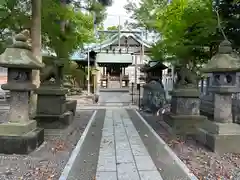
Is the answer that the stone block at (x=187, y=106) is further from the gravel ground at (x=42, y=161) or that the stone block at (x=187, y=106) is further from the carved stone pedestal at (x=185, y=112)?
the gravel ground at (x=42, y=161)

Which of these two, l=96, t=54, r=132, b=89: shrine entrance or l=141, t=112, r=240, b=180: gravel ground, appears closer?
l=141, t=112, r=240, b=180: gravel ground

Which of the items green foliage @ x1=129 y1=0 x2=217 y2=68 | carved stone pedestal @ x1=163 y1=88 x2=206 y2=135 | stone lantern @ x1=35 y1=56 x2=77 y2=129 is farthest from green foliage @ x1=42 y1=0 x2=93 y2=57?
carved stone pedestal @ x1=163 y1=88 x2=206 y2=135

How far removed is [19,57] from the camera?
5.29 metres

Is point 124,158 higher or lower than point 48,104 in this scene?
lower

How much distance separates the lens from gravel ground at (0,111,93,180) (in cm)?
409

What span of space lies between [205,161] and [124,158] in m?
1.63

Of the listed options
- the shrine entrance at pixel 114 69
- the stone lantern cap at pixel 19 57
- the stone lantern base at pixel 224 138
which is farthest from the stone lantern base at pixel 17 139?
the shrine entrance at pixel 114 69

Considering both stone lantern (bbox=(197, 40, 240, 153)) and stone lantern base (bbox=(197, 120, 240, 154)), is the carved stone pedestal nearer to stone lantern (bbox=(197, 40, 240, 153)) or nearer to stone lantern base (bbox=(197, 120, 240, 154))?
stone lantern (bbox=(197, 40, 240, 153))

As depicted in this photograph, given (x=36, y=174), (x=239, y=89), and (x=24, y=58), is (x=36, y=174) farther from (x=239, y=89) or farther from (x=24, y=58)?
(x=239, y=89)

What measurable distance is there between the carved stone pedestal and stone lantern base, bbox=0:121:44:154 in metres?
4.10

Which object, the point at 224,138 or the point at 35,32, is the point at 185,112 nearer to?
the point at 224,138

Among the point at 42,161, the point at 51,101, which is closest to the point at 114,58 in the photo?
the point at 51,101

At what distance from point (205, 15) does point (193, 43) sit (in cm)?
108

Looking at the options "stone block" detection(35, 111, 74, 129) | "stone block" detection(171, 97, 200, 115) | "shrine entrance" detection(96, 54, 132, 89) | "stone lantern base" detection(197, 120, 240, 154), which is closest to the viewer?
"stone lantern base" detection(197, 120, 240, 154)
